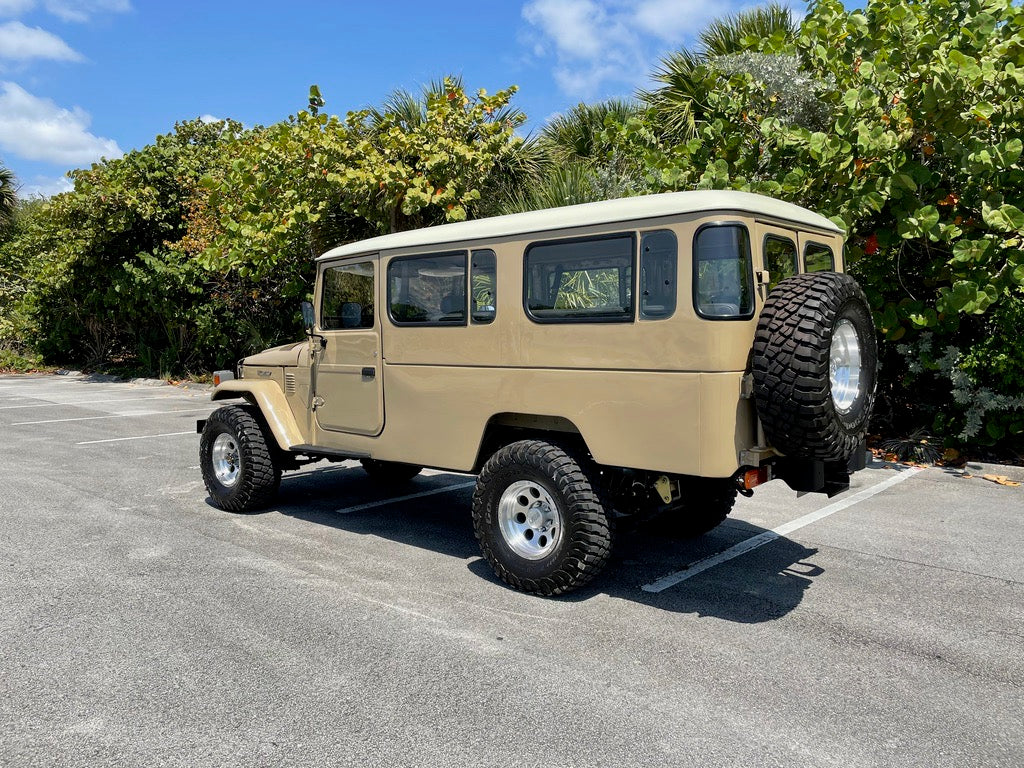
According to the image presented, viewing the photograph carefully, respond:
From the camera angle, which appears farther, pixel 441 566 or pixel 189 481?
pixel 189 481

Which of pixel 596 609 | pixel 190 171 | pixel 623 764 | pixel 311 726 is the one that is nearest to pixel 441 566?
pixel 596 609

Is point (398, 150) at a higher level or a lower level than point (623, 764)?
higher

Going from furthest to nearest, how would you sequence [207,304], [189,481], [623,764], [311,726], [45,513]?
[207,304]
[189,481]
[45,513]
[311,726]
[623,764]

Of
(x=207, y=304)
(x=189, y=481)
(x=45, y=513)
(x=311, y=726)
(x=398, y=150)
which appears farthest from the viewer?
(x=207, y=304)

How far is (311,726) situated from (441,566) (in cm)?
218

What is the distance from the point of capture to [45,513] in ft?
22.2

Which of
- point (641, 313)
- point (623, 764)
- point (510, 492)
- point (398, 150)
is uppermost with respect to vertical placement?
point (398, 150)

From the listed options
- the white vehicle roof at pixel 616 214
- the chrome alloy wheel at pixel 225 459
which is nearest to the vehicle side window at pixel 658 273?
the white vehicle roof at pixel 616 214

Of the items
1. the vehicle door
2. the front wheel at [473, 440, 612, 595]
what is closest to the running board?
the vehicle door

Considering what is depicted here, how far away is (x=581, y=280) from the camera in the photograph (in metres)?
4.80

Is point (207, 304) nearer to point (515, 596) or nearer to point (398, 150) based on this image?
point (398, 150)

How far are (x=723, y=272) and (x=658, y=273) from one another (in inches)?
13.4

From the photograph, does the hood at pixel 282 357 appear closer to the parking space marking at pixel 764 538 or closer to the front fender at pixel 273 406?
the front fender at pixel 273 406

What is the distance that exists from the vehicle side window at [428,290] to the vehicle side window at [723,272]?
1.67 m
